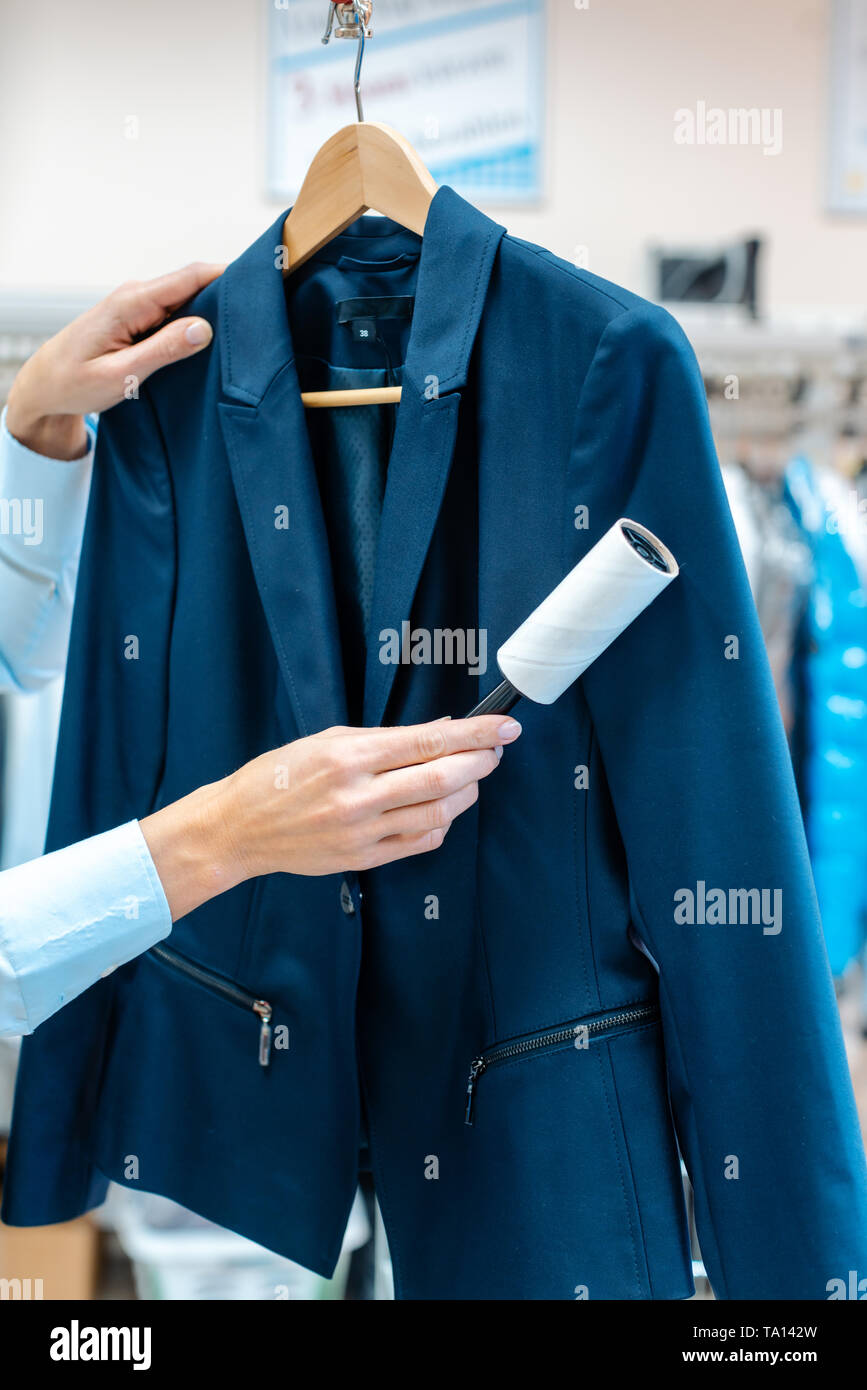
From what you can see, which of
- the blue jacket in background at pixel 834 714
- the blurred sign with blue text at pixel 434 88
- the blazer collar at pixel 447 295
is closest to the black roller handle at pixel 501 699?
the blazer collar at pixel 447 295

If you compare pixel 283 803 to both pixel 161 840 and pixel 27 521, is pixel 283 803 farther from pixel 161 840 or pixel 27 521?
pixel 27 521

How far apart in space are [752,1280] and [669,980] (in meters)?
0.22

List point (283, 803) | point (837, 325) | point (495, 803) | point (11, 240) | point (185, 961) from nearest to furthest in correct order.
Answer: point (283, 803)
point (495, 803)
point (185, 961)
point (837, 325)
point (11, 240)

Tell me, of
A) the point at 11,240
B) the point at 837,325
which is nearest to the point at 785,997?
the point at 837,325

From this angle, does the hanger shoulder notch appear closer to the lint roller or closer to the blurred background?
the lint roller

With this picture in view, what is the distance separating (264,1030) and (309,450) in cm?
50

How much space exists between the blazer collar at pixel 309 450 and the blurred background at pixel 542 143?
95 centimetres

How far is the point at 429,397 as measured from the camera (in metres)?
0.79

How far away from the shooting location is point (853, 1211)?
71 cm

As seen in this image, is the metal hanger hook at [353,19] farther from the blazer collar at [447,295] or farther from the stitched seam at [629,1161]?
the stitched seam at [629,1161]

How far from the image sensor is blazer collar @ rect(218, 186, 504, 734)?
0.79 metres

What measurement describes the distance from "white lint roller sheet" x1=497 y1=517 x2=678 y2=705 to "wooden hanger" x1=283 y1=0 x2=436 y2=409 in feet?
0.89

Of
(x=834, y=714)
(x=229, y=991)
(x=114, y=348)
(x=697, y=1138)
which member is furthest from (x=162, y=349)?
(x=834, y=714)

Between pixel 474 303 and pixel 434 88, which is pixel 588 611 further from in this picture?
pixel 434 88
